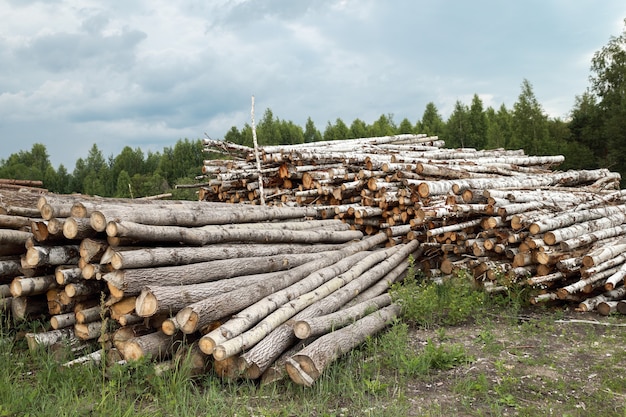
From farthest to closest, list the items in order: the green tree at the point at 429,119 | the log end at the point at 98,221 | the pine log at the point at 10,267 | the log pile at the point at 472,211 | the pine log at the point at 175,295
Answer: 1. the green tree at the point at 429,119
2. the log pile at the point at 472,211
3. the pine log at the point at 10,267
4. the log end at the point at 98,221
5. the pine log at the point at 175,295

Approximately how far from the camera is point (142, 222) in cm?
588

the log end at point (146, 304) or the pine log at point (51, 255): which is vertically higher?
the pine log at point (51, 255)

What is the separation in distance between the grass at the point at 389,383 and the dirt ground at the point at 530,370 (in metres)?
0.01

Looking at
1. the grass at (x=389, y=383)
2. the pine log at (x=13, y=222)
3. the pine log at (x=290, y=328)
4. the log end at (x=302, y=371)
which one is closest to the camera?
the grass at (x=389, y=383)

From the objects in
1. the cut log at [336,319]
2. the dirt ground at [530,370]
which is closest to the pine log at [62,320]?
the cut log at [336,319]

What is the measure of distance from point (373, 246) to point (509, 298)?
2327mm

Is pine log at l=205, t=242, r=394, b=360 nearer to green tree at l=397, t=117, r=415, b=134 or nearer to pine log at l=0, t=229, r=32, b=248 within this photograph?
pine log at l=0, t=229, r=32, b=248

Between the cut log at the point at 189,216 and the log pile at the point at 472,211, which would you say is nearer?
the cut log at the point at 189,216

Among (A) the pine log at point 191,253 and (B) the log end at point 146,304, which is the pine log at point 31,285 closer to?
(A) the pine log at point 191,253

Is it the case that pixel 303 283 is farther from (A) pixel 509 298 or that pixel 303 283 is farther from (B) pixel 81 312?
(A) pixel 509 298

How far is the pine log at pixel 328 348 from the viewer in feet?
15.6

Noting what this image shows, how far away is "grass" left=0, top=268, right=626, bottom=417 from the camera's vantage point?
4.42m

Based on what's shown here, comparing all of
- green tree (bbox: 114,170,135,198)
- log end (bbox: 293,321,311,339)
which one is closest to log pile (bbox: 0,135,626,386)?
log end (bbox: 293,321,311,339)

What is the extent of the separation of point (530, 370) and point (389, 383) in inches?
58.4
